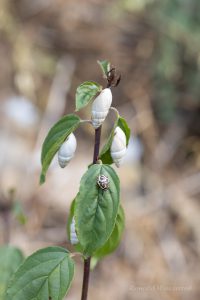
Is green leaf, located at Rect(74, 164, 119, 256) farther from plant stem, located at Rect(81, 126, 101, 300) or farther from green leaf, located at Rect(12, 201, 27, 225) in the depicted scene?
green leaf, located at Rect(12, 201, 27, 225)

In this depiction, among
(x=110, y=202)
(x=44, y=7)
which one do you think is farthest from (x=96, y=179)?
→ (x=44, y=7)

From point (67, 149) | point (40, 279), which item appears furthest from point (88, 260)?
point (67, 149)

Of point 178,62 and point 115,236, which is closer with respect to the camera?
point 115,236

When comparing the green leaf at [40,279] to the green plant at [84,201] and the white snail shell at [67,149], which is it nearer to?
the green plant at [84,201]

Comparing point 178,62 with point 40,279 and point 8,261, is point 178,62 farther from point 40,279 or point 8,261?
point 40,279

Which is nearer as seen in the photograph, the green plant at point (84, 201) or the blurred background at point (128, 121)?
the green plant at point (84, 201)

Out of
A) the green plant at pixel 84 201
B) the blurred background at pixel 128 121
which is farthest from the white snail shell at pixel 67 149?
the blurred background at pixel 128 121
